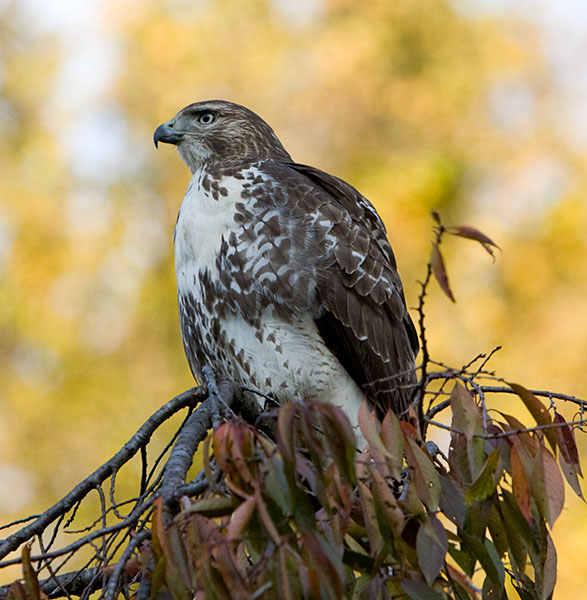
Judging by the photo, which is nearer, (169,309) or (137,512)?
(137,512)

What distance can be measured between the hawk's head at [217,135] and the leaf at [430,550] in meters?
2.45

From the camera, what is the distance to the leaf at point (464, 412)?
205 centimetres

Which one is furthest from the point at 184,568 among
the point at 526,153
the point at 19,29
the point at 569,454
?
the point at 19,29

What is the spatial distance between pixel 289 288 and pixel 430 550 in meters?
1.59

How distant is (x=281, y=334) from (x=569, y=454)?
136cm

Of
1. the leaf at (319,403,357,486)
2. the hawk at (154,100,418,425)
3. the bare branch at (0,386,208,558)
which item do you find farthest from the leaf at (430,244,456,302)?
the hawk at (154,100,418,425)

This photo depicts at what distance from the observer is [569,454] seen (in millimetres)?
2238

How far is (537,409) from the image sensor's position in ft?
7.02

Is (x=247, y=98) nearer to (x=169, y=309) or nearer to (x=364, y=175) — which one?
(x=364, y=175)

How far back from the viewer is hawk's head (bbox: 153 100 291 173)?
4086mm

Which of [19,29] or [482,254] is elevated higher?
[19,29]

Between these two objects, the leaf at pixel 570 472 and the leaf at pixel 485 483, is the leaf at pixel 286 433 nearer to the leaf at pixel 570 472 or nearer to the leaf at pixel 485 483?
the leaf at pixel 485 483

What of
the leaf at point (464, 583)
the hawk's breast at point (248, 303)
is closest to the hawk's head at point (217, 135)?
the hawk's breast at point (248, 303)

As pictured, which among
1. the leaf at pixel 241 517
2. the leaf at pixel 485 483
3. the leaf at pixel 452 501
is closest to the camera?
the leaf at pixel 241 517
